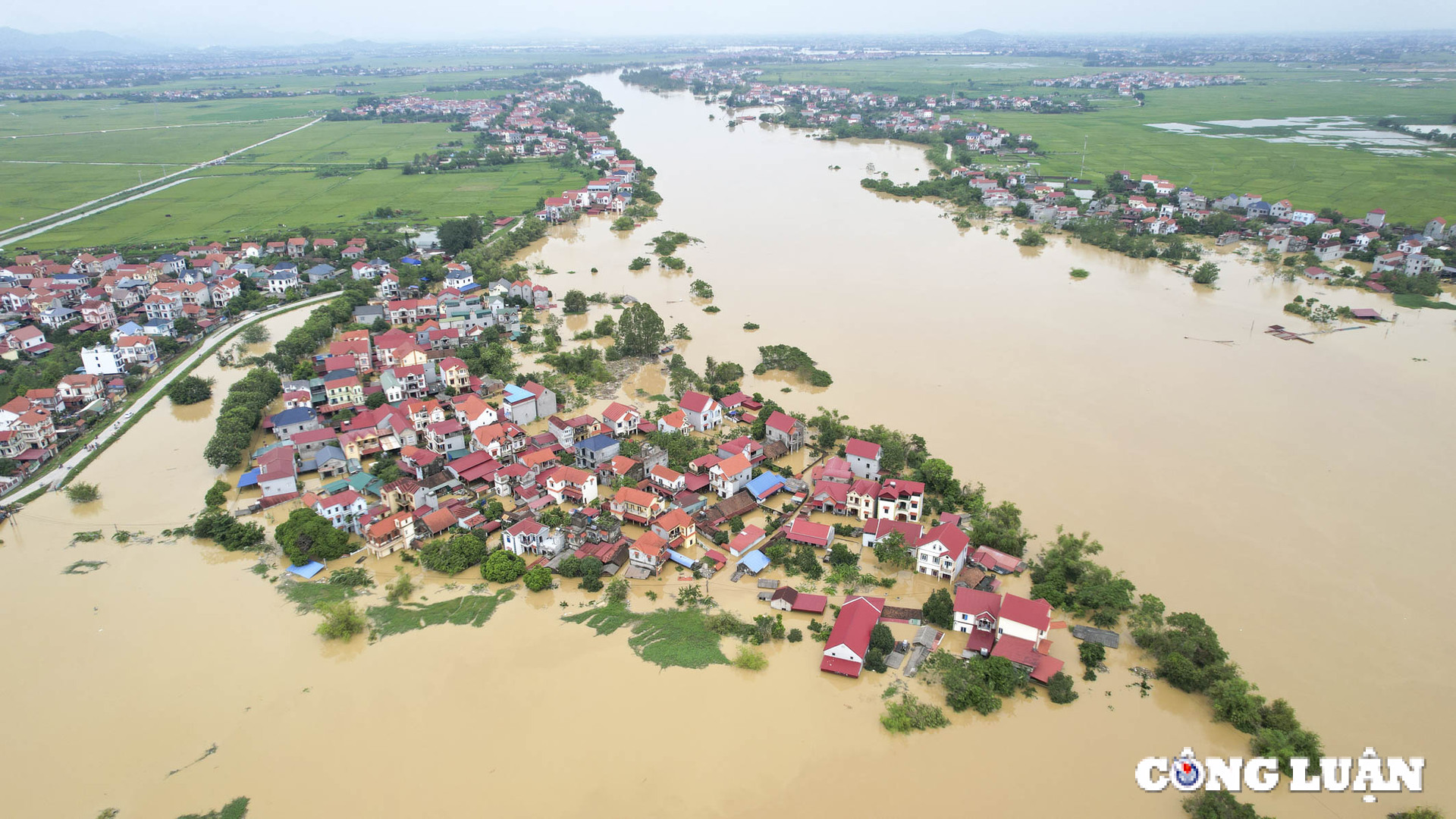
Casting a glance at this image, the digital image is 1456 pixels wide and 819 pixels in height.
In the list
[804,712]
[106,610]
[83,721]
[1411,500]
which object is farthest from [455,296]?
[1411,500]

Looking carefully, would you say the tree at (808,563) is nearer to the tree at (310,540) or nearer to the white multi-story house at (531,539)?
the white multi-story house at (531,539)

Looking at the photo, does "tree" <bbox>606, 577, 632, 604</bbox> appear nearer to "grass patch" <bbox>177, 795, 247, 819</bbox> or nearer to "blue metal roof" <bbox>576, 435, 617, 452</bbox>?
"blue metal roof" <bbox>576, 435, 617, 452</bbox>

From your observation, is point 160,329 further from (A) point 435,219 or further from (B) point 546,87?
(B) point 546,87

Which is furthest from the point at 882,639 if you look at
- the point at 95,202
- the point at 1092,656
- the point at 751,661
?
the point at 95,202

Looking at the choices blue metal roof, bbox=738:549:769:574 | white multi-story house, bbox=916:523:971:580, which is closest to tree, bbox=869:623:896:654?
white multi-story house, bbox=916:523:971:580

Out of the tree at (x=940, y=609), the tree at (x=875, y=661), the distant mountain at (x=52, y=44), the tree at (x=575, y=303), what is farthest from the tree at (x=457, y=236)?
the distant mountain at (x=52, y=44)

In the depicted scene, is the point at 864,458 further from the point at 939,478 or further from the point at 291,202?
the point at 291,202

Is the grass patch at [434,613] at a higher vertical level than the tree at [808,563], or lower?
lower
